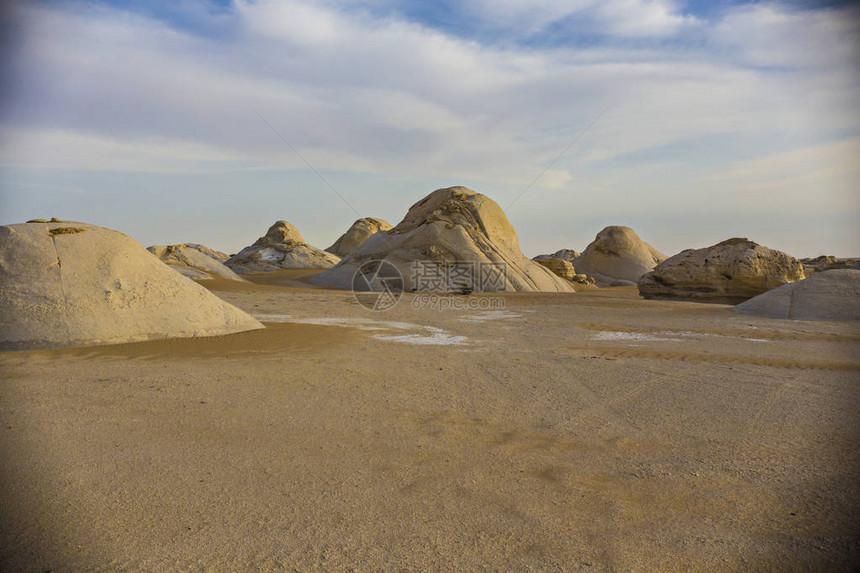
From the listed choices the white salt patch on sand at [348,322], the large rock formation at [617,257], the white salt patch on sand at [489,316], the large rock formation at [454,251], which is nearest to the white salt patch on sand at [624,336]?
the white salt patch on sand at [489,316]

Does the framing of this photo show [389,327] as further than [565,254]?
No

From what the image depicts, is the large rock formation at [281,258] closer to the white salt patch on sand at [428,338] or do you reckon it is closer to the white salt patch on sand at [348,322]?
the white salt patch on sand at [348,322]

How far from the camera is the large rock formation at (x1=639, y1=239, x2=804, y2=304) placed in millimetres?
13539

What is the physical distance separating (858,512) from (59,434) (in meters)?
4.09

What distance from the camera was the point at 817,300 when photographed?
10023mm

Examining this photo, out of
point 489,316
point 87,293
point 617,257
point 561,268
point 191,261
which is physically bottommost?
point 489,316

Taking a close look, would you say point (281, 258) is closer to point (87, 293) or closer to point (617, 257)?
point (617, 257)

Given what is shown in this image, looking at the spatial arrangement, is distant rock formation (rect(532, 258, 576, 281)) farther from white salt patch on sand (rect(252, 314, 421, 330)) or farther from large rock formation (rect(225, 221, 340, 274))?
white salt patch on sand (rect(252, 314, 421, 330))

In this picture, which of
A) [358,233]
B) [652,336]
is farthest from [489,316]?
[358,233]

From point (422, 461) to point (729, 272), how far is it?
13615mm

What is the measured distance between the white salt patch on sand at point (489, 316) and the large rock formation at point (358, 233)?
28.4 metres

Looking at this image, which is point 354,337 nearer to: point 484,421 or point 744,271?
point 484,421

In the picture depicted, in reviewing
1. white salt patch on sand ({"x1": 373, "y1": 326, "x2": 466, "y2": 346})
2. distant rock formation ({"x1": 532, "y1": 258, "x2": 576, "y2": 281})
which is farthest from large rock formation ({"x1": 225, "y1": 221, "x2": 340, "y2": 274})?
white salt patch on sand ({"x1": 373, "y1": 326, "x2": 466, "y2": 346})

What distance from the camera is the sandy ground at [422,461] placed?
1.95 m
